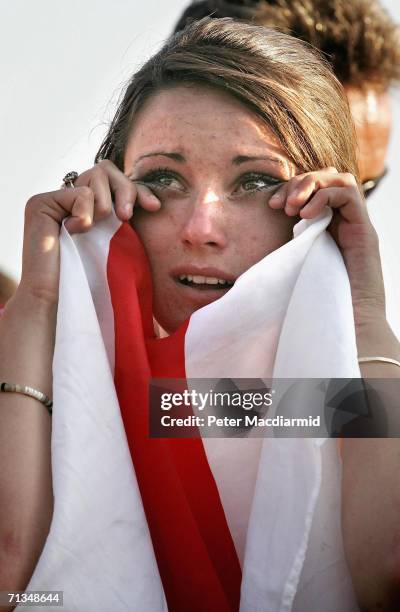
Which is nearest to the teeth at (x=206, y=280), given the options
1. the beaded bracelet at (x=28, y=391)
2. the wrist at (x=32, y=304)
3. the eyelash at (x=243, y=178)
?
the eyelash at (x=243, y=178)

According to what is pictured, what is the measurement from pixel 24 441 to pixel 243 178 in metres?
0.83

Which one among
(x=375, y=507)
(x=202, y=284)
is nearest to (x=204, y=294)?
(x=202, y=284)

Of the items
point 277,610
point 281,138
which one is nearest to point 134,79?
point 281,138

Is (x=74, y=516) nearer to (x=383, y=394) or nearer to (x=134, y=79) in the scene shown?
(x=383, y=394)

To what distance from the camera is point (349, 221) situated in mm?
2068

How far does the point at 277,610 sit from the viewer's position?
1600 millimetres

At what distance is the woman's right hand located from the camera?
193 cm

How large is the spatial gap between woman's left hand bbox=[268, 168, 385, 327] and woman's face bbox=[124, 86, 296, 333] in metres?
0.07

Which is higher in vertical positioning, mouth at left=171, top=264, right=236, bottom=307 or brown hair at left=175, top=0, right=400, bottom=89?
brown hair at left=175, top=0, right=400, bottom=89

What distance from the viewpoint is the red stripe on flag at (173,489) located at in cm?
169

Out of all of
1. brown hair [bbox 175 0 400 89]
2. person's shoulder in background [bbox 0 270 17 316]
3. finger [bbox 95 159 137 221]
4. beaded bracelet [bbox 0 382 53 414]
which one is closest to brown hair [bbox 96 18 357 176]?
finger [bbox 95 159 137 221]

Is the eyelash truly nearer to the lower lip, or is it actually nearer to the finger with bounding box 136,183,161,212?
the finger with bounding box 136,183,161,212

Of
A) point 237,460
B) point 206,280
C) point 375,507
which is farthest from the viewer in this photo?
point 206,280

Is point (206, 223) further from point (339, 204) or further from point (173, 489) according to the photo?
point (173, 489)
